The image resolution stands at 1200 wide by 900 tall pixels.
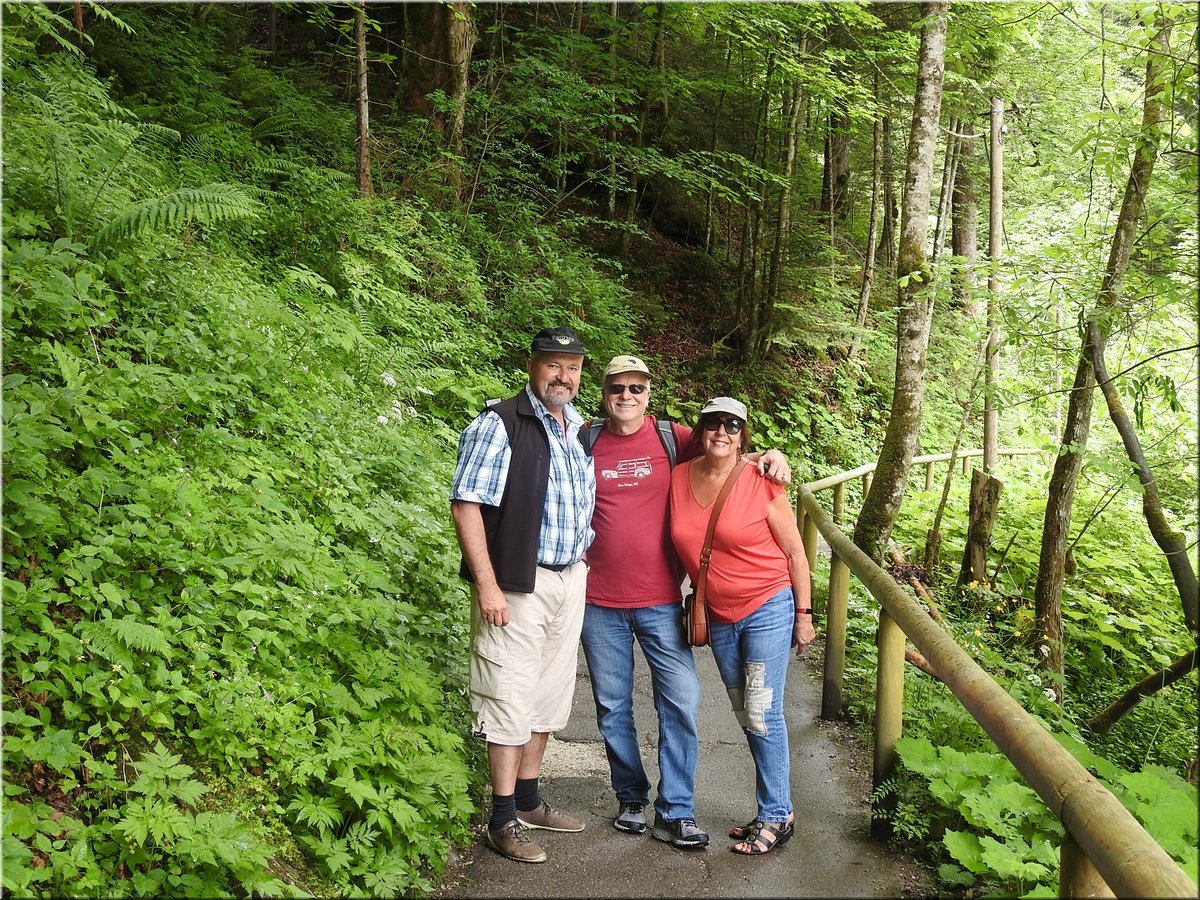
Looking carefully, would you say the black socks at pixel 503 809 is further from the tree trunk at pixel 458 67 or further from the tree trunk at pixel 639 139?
the tree trunk at pixel 639 139

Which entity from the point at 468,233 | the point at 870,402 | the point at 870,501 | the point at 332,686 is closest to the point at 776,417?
the point at 870,402

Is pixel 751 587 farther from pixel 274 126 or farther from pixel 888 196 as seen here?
pixel 888 196

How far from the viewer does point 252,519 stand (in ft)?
15.4

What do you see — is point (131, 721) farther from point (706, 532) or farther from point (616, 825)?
point (706, 532)

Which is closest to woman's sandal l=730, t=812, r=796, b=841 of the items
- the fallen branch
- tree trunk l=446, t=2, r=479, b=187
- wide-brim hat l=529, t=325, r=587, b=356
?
wide-brim hat l=529, t=325, r=587, b=356

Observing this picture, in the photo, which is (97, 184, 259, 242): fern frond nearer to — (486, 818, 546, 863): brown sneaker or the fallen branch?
(486, 818, 546, 863): brown sneaker

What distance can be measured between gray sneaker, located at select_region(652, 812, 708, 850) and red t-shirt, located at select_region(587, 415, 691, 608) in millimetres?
1059

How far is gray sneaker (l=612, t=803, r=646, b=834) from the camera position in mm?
4387

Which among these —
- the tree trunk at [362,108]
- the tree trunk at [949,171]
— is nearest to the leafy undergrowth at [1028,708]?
the tree trunk at [949,171]

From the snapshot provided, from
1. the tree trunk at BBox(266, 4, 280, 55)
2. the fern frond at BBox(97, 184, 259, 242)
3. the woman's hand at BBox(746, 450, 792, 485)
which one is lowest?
the woman's hand at BBox(746, 450, 792, 485)

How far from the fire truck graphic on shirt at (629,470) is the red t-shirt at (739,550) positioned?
11.4 inches

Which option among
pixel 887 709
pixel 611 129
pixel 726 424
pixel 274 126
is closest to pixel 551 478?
pixel 726 424

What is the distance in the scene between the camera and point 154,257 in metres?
6.23

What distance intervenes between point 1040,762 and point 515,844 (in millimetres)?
2347
